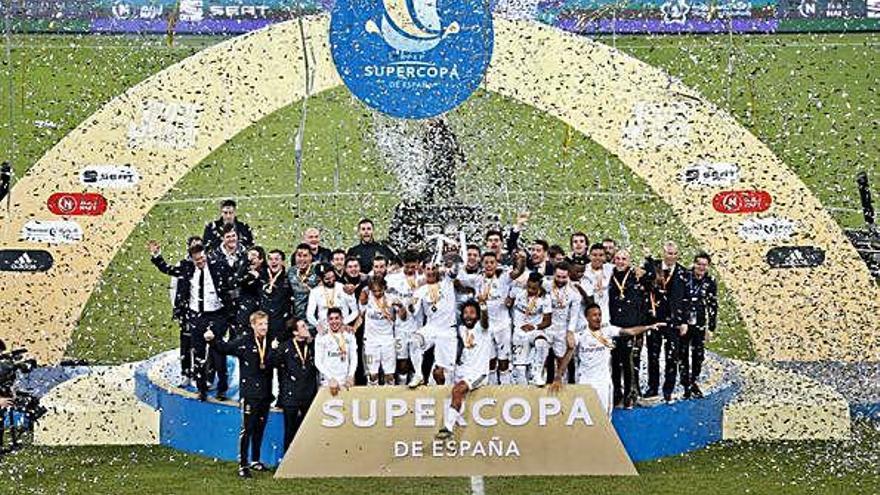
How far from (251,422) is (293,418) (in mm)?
308

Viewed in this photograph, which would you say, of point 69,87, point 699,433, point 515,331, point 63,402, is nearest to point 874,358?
point 699,433

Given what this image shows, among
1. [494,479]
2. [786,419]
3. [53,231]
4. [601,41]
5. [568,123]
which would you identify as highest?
[601,41]

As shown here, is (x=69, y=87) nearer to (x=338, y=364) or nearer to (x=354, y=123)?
(x=354, y=123)

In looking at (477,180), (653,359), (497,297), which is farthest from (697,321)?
(477,180)

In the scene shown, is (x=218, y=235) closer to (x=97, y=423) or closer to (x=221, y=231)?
(x=221, y=231)

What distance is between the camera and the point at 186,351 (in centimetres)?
1469

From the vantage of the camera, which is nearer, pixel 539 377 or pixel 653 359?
pixel 539 377

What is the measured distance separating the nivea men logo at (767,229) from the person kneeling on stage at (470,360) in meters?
Result: 3.32

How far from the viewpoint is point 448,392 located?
13141 mm

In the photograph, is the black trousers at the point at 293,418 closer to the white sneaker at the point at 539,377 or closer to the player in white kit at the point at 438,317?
the player in white kit at the point at 438,317

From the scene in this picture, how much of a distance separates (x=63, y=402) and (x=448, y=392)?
312cm

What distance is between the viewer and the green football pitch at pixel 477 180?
13273mm

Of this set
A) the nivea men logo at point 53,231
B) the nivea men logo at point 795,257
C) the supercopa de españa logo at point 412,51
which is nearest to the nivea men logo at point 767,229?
the nivea men logo at point 795,257

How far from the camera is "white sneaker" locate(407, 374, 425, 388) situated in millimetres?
13156
